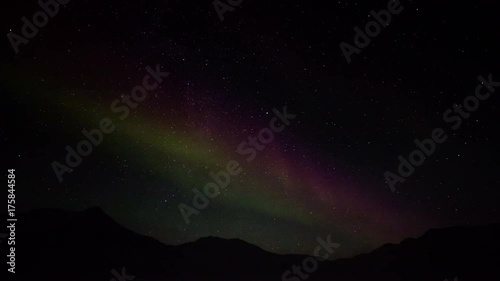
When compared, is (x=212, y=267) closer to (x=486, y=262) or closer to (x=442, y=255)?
(x=442, y=255)

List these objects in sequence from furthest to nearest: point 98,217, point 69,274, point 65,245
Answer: point 98,217, point 65,245, point 69,274

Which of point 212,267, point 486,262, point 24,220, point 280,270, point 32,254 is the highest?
point 24,220

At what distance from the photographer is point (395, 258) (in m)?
57.1

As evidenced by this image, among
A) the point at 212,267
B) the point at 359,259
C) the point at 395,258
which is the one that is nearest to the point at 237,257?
the point at 212,267

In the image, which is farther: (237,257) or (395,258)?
(237,257)

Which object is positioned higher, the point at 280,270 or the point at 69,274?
the point at 69,274

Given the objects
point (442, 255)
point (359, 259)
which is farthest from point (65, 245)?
point (442, 255)

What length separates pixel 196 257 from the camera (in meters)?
63.4

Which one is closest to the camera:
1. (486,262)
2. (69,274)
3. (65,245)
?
(69,274)

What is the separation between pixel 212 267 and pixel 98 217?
21.2 m

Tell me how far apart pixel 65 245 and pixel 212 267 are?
2211 cm

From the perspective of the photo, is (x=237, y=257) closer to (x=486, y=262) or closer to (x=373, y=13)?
(x=486, y=262)

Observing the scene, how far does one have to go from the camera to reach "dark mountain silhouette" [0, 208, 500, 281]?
1710 inches

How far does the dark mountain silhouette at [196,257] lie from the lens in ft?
143
